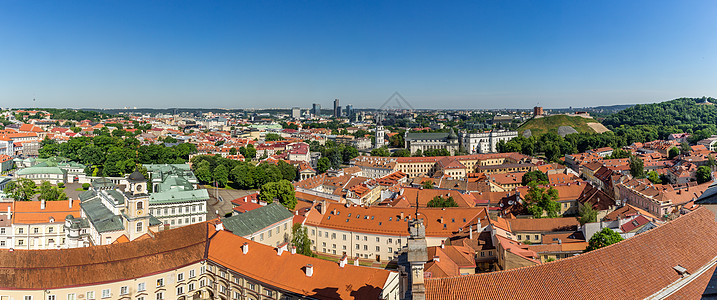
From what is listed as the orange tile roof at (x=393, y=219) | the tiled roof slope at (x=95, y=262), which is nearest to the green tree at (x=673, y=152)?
the orange tile roof at (x=393, y=219)

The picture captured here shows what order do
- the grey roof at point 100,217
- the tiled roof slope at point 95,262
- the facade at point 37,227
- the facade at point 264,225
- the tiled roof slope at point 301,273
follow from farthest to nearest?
the facade at point 37,227 < the facade at point 264,225 < the grey roof at point 100,217 < the tiled roof slope at point 95,262 < the tiled roof slope at point 301,273

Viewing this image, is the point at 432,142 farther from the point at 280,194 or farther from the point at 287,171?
the point at 280,194

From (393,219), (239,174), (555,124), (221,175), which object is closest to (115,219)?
(393,219)

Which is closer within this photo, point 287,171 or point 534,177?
point 534,177

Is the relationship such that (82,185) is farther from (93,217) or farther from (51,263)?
(51,263)

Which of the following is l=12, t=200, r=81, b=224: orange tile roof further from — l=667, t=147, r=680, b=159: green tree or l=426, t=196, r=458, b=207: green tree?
l=667, t=147, r=680, b=159: green tree

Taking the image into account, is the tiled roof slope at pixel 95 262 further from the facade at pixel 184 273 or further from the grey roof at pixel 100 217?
the grey roof at pixel 100 217
